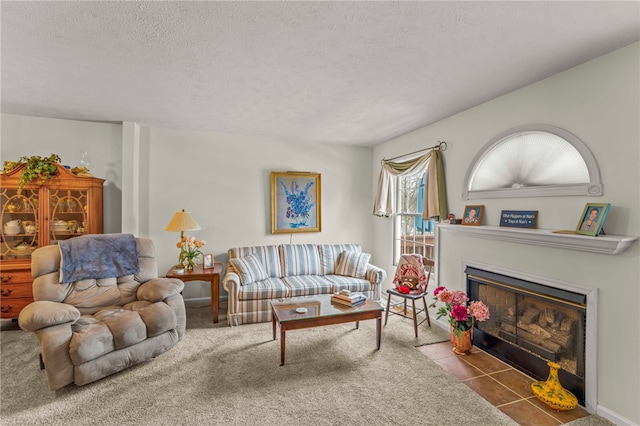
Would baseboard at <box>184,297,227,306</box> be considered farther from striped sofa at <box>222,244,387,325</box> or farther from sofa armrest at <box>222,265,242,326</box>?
sofa armrest at <box>222,265,242,326</box>

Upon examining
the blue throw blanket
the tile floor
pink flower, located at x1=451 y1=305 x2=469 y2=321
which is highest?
the blue throw blanket

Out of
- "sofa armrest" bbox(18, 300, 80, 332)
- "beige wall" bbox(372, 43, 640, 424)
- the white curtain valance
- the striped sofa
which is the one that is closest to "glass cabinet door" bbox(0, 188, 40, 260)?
"sofa armrest" bbox(18, 300, 80, 332)

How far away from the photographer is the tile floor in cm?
211

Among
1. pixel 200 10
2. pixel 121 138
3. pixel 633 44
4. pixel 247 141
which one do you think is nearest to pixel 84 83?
pixel 121 138

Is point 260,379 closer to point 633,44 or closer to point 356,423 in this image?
point 356,423

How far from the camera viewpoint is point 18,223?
3.45 meters

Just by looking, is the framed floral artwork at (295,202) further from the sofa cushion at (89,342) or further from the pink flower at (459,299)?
the sofa cushion at (89,342)

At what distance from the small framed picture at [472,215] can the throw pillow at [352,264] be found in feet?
5.13

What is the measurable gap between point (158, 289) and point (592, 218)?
3.68 meters

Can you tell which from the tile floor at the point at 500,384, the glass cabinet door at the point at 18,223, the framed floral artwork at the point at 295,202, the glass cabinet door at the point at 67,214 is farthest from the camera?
the framed floral artwork at the point at 295,202

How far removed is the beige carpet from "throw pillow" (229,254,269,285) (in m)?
0.79

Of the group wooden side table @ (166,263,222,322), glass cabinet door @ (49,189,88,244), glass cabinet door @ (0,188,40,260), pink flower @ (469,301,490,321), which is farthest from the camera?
wooden side table @ (166,263,222,322)

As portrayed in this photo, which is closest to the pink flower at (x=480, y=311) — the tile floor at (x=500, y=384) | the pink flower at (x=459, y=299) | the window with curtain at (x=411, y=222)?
the pink flower at (x=459, y=299)

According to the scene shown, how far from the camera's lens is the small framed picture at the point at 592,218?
206 centimetres
